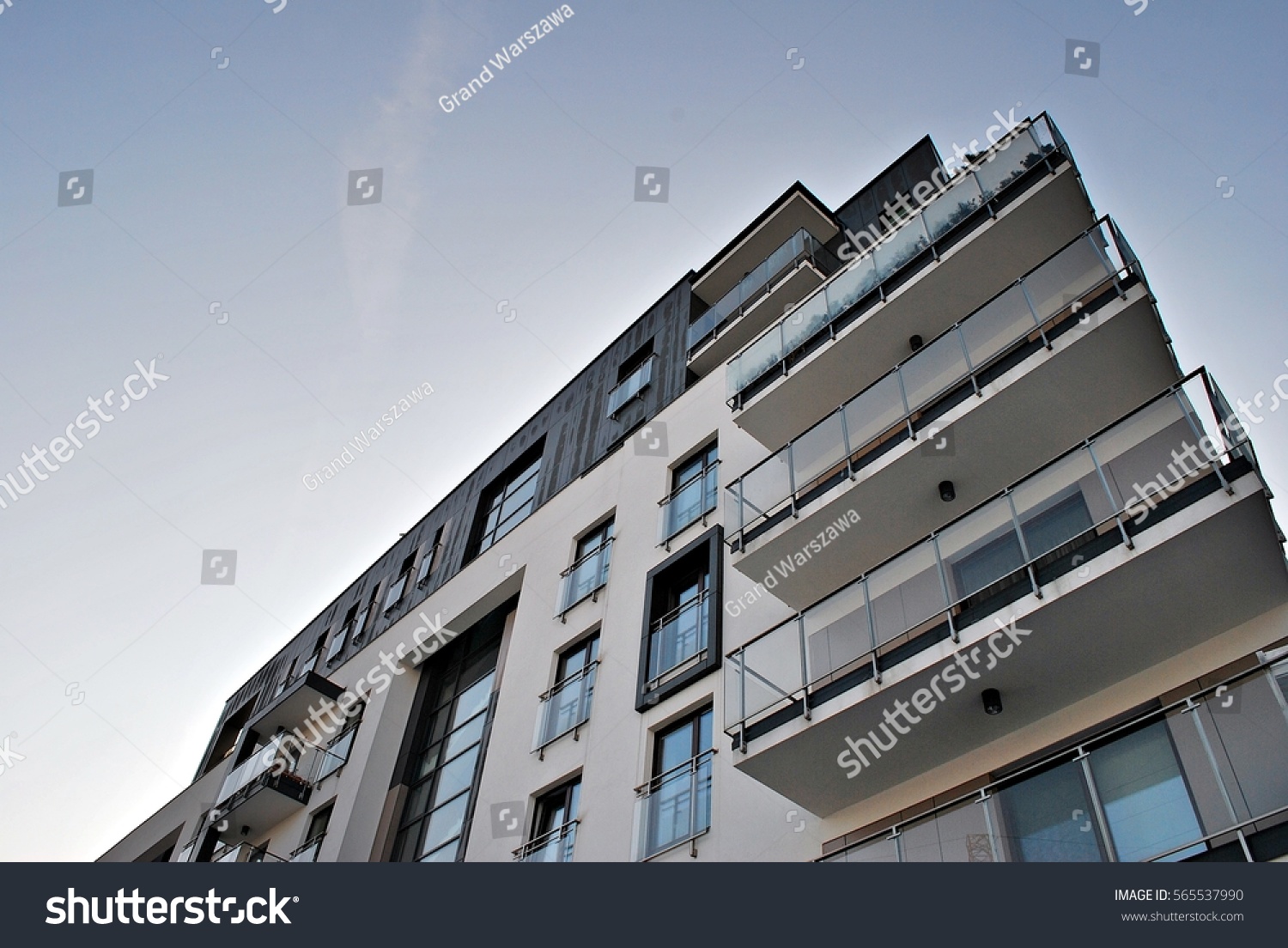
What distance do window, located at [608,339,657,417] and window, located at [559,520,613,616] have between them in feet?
12.4

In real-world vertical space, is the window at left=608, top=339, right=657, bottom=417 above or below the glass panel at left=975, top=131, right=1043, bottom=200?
above

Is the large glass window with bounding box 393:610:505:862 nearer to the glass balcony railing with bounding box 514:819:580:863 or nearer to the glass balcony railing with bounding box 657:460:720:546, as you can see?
the glass balcony railing with bounding box 514:819:580:863

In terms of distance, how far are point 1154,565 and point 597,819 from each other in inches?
308

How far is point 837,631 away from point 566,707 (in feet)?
21.1

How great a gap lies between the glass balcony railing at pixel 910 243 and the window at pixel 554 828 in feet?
21.4

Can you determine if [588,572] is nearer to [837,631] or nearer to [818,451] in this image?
[818,451]

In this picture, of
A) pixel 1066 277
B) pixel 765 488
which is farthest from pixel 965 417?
pixel 765 488

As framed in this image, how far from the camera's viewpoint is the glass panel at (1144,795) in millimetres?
6719

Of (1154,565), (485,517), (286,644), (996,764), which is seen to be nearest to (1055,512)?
(1154,565)

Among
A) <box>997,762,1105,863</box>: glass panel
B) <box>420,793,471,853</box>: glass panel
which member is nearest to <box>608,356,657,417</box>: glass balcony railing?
<box>420,793,471,853</box>: glass panel

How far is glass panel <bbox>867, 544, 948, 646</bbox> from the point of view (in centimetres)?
971

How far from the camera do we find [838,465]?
12.2m

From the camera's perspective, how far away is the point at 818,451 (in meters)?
12.7
